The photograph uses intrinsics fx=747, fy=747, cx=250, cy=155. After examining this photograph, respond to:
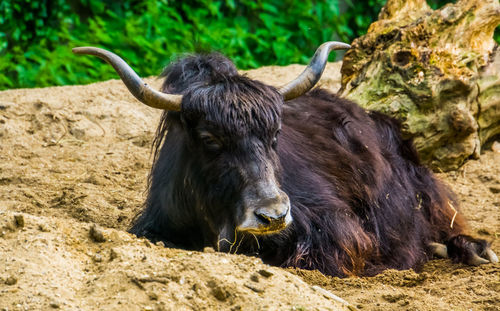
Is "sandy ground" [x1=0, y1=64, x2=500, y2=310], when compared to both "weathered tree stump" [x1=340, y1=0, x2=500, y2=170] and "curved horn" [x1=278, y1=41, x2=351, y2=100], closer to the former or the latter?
A: "weathered tree stump" [x1=340, y1=0, x2=500, y2=170]

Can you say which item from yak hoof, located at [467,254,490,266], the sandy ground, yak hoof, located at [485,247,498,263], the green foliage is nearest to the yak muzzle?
the sandy ground

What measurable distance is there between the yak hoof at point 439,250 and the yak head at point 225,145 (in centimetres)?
188

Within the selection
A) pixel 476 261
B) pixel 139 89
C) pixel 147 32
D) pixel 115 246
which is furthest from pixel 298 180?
pixel 147 32

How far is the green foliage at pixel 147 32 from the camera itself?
37.6ft

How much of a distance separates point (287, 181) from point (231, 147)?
0.67 metres

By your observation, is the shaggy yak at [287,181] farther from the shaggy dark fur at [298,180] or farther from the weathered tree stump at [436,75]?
the weathered tree stump at [436,75]

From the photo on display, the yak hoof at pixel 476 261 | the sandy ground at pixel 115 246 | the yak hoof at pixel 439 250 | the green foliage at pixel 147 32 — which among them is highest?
the green foliage at pixel 147 32

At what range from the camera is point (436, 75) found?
275 inches

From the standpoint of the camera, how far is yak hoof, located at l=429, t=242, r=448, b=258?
6.25 metres

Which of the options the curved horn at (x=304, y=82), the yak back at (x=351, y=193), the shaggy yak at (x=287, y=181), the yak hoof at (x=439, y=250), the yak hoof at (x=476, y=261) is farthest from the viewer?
the yak hoof at (x=439, y=250)

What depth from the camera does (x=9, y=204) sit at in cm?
614

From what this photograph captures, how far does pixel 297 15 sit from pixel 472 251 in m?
8.01

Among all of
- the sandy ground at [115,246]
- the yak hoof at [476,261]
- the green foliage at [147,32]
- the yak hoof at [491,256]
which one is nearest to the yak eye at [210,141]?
the sandy ground at [115,246]

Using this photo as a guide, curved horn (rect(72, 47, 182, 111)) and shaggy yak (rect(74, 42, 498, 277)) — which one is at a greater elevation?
curved horn (rect(72, 47, 182, 111))
